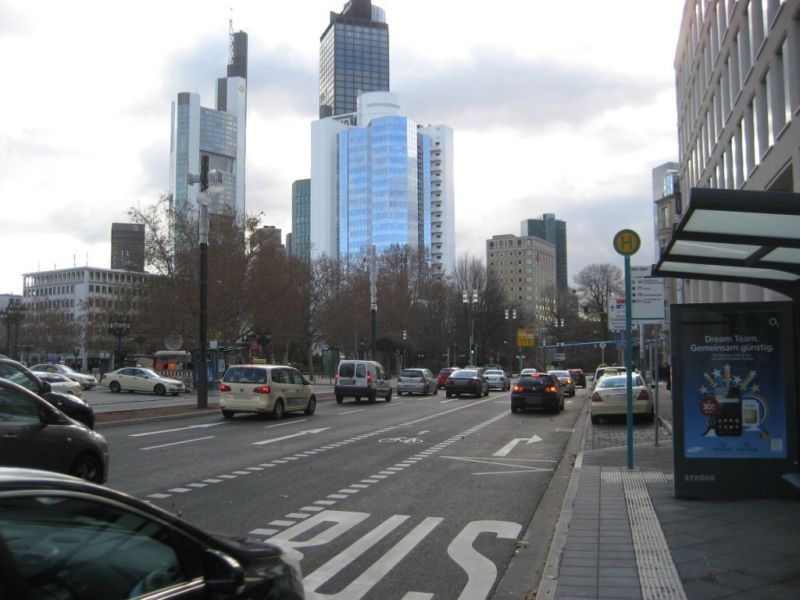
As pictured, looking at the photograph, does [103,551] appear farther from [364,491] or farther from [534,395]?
[534,395]

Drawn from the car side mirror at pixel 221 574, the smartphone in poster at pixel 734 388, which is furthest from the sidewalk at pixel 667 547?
the car side mirror at pixel 221 574

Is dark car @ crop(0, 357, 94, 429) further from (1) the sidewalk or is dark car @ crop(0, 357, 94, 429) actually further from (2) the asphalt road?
(1) the sidewalk

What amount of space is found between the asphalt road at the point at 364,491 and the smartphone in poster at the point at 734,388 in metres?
2.31

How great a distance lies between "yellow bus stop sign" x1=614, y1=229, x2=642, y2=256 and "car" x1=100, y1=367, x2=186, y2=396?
32393 millimetres

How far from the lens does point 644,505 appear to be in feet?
27.1

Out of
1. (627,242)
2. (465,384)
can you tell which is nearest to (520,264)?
(465,384)

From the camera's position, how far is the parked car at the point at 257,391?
21.4 metres

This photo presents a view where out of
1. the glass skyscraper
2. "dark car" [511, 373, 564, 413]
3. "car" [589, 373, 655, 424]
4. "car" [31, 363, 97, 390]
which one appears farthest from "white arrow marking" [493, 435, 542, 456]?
the glass skyscraper

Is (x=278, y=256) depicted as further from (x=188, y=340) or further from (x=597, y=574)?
(x=597, y=574)

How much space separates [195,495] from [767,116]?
24.1 m

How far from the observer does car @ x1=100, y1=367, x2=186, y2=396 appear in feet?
128

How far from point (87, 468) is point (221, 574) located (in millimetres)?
6819

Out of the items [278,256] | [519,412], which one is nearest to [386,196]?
[278,256]

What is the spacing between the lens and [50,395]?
13.0 m
